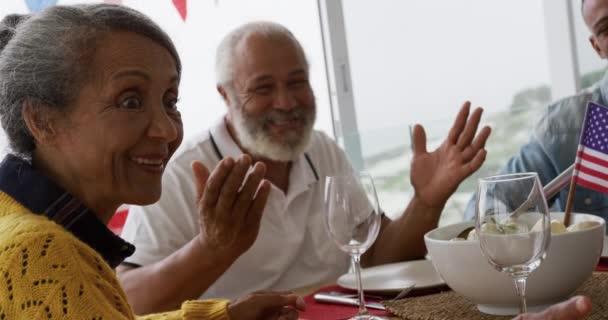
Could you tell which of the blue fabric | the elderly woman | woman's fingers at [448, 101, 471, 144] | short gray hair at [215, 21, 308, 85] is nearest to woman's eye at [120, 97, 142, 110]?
the elderly woman

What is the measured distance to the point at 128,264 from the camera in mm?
1795

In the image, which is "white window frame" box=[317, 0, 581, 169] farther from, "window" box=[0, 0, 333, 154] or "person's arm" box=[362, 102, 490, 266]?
"person's arm" box=[362, 102, 490, 266]

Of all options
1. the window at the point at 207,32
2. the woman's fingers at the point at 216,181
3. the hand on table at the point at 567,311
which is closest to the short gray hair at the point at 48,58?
the woman's fingers at the point at 216,181

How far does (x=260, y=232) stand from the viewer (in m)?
1.96

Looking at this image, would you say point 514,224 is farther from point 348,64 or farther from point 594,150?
point 348,64

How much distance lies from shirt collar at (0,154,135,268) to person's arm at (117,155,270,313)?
36 cm

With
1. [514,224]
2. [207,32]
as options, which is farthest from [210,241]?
Answer: [207,32]

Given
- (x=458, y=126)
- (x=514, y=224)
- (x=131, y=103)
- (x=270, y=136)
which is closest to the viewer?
(x=514, y=224)

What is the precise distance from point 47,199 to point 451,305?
2.13 ft

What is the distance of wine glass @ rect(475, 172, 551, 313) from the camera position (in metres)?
0.91

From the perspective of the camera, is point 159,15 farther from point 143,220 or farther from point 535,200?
point 535,200

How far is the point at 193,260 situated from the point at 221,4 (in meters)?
2.07

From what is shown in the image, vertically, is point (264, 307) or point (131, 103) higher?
point (131, 103)

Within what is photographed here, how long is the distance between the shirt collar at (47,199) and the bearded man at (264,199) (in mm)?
372
